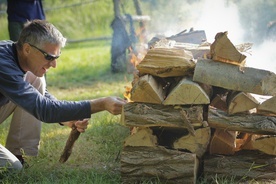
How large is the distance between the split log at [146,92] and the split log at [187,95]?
0.08 metres

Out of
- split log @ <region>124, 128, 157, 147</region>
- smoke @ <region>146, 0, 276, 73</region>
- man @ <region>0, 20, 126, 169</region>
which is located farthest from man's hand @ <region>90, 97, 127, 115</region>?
smoke @ <region>146, 0, 276, 73</region>

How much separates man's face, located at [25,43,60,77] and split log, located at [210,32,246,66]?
1173mm

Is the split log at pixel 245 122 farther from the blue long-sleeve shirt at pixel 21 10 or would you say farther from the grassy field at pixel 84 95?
the blue long-sleeve shirt at pixel 21 10

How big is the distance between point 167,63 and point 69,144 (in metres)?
1.19

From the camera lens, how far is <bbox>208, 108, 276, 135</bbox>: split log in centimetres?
367

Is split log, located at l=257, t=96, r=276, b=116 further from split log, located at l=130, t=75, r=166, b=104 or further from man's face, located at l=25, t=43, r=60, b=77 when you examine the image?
man's face, located at l=25, t=43, r=60, b=77

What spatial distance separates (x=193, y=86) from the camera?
3.63m

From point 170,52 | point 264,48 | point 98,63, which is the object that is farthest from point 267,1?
point 170,52

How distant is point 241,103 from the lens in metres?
3.69

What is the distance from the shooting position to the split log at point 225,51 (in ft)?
12.1

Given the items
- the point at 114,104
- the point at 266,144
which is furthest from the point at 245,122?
the point at 114,104

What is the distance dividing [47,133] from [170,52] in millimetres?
2318

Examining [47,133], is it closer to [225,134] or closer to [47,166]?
[47,166]

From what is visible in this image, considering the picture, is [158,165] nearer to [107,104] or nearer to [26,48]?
[107,104]
